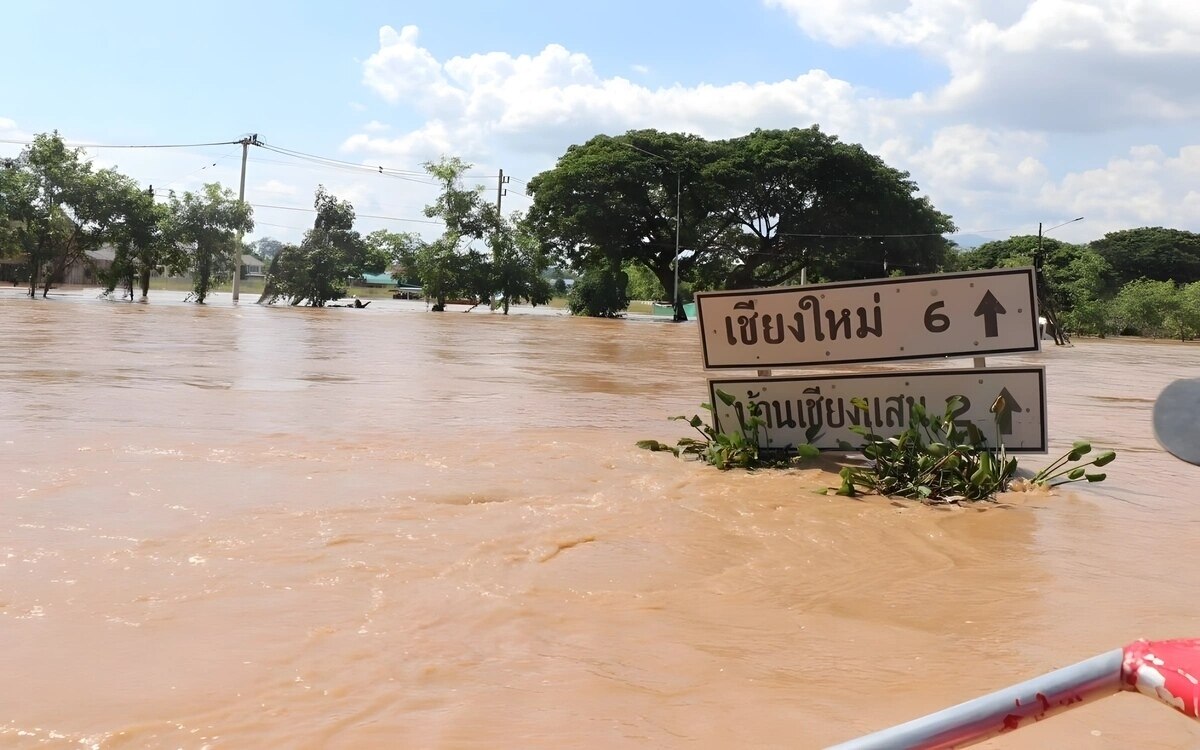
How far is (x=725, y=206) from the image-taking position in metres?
48.5

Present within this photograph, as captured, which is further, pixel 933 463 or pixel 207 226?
pixel 207 226

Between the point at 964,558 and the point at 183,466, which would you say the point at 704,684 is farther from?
the point at 183,466

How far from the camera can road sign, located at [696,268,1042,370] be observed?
225 inches

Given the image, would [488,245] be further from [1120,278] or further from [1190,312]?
[1120,278]

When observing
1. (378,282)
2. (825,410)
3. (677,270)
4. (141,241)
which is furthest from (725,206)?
(378,282)

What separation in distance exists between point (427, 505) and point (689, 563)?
1.43 m

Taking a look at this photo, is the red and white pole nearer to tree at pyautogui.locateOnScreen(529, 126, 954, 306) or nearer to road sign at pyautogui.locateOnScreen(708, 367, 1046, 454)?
road sign at pyautogui.locateOnScreen(708, 367, 1046, 454)

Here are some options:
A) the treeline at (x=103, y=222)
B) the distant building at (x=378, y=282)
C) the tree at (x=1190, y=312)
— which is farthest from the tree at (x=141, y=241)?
the distant building at (x=378, y=282)

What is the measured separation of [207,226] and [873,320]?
42.4 m

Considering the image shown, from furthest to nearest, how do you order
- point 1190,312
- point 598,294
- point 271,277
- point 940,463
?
point 598,294
point 1190,312
point 271,277
point 940,463

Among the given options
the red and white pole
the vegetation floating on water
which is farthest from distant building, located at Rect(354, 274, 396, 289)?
the red and white pole

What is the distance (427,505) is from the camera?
4758 millimetres

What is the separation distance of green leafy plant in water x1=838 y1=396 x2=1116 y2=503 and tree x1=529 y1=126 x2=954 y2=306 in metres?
41.2

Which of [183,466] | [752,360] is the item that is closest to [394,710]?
[183,466]
